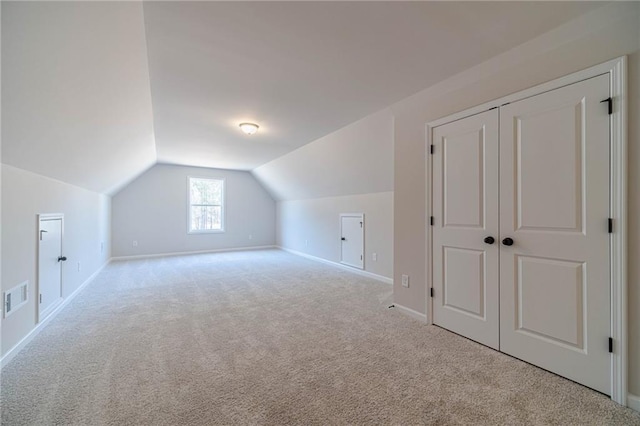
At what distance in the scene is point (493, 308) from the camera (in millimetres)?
2152

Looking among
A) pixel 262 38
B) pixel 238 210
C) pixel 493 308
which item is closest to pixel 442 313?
pixel 493 308

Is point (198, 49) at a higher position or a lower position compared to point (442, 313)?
higher

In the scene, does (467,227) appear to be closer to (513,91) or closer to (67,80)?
(513,91)

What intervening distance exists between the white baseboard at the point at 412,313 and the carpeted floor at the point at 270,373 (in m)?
0.09

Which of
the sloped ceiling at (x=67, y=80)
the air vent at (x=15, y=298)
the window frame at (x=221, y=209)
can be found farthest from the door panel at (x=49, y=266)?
the window frame at (x=221, y=209)

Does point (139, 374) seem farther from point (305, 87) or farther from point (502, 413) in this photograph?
point (305, 87)

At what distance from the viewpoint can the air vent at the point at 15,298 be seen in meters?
1.97

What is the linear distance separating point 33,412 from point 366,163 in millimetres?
4026

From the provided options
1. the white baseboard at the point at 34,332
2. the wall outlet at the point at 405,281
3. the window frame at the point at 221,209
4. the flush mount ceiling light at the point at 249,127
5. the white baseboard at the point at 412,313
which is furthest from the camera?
the window frame at the point at 221,209

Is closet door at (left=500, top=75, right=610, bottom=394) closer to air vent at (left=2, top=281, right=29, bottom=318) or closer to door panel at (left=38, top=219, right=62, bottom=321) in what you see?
air vent at (left=2, top=281, right=29, bottom=318)

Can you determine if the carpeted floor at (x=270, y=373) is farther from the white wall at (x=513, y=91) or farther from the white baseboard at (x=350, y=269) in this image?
the white baseboard at (x=350, y=269)

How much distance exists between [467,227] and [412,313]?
43.9 inches

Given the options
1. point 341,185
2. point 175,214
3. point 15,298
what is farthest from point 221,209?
point 15,298

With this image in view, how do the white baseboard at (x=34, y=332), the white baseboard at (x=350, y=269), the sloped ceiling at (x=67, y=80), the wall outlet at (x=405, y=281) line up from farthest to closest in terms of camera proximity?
the white baseboard at (x=350, y=269) < the wall outlet at (x=405, y=281) < the white baseboard at (x=34, y=332) < the sloped ceiling at (x=67, y=80)
